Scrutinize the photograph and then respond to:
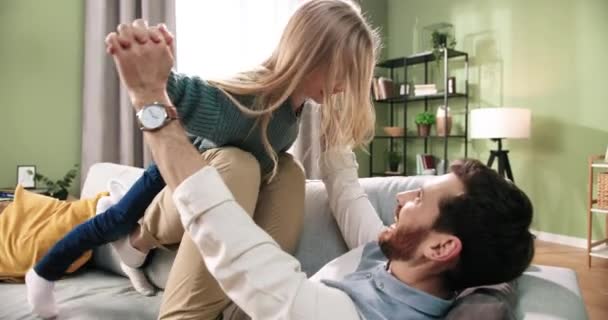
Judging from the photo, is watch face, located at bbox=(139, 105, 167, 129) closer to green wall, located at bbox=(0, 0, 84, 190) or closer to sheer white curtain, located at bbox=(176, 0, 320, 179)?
green wall, located at bbox=(0, 0, 84, 190)

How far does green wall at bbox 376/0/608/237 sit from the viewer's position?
3738 millimetres

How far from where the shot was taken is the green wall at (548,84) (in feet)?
12.3

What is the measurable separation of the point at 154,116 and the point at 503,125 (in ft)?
11.4

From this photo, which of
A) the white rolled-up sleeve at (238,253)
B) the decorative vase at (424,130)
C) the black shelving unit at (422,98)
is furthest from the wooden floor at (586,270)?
the white rolled-up sleeve at (238,253)

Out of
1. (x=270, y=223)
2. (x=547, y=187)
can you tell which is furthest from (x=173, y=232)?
(x=547, y=187)

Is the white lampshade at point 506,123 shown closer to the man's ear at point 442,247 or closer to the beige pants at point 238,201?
the beige pants at point 238,201

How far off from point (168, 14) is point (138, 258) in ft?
7.02

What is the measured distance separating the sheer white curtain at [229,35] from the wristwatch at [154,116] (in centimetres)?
267

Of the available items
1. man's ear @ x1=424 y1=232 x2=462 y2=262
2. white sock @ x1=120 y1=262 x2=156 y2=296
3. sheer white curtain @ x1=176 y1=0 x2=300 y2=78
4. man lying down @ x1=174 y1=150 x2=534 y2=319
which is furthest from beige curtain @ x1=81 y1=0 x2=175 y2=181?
man's ear @ x1=424 y1=232 x2=462 y2=262

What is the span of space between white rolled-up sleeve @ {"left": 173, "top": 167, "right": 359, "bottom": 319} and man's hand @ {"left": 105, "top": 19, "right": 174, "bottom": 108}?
13cm

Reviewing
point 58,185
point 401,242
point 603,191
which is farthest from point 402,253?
point 603,191

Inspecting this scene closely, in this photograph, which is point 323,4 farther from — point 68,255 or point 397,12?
point 397,12

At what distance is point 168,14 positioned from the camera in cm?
314

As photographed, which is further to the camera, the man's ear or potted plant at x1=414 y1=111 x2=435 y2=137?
potted plant at x1=414 y1=111 x2=435 y2=137
